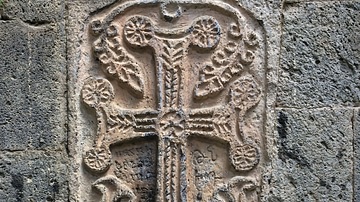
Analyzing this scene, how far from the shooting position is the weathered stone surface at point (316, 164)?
2.96 meters

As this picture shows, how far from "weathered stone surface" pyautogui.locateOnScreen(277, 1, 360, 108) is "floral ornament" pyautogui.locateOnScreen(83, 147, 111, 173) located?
0.77 m

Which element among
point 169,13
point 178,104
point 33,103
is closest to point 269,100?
Answer: point 178,104

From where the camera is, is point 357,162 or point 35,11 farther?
point 35,11

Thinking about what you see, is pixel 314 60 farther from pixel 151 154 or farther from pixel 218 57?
pixel 151 154

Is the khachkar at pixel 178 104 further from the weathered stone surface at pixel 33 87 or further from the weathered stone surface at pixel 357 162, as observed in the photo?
the weathered stone surface at pixel 357 162

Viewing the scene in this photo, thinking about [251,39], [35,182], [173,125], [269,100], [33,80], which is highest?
[251,39]

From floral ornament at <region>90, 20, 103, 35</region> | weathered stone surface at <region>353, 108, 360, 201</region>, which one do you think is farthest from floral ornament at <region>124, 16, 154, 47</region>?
weathered stone surface at <region>353, 108, 360, 201</region>

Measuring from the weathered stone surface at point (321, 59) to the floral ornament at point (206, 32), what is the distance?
292 millimetres

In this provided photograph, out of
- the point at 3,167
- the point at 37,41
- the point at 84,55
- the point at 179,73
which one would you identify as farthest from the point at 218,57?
the point at 3,167

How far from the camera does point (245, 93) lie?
9.86 feet

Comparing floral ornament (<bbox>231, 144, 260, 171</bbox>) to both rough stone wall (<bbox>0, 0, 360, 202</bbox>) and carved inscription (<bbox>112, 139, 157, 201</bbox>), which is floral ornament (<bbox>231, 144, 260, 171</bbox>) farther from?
carved inscription (<bbox>112, 139, 157, 201</bbox>)

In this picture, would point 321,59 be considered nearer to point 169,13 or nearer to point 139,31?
point 169,13

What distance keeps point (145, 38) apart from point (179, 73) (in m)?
0.21

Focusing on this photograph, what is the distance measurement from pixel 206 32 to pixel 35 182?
972mm
